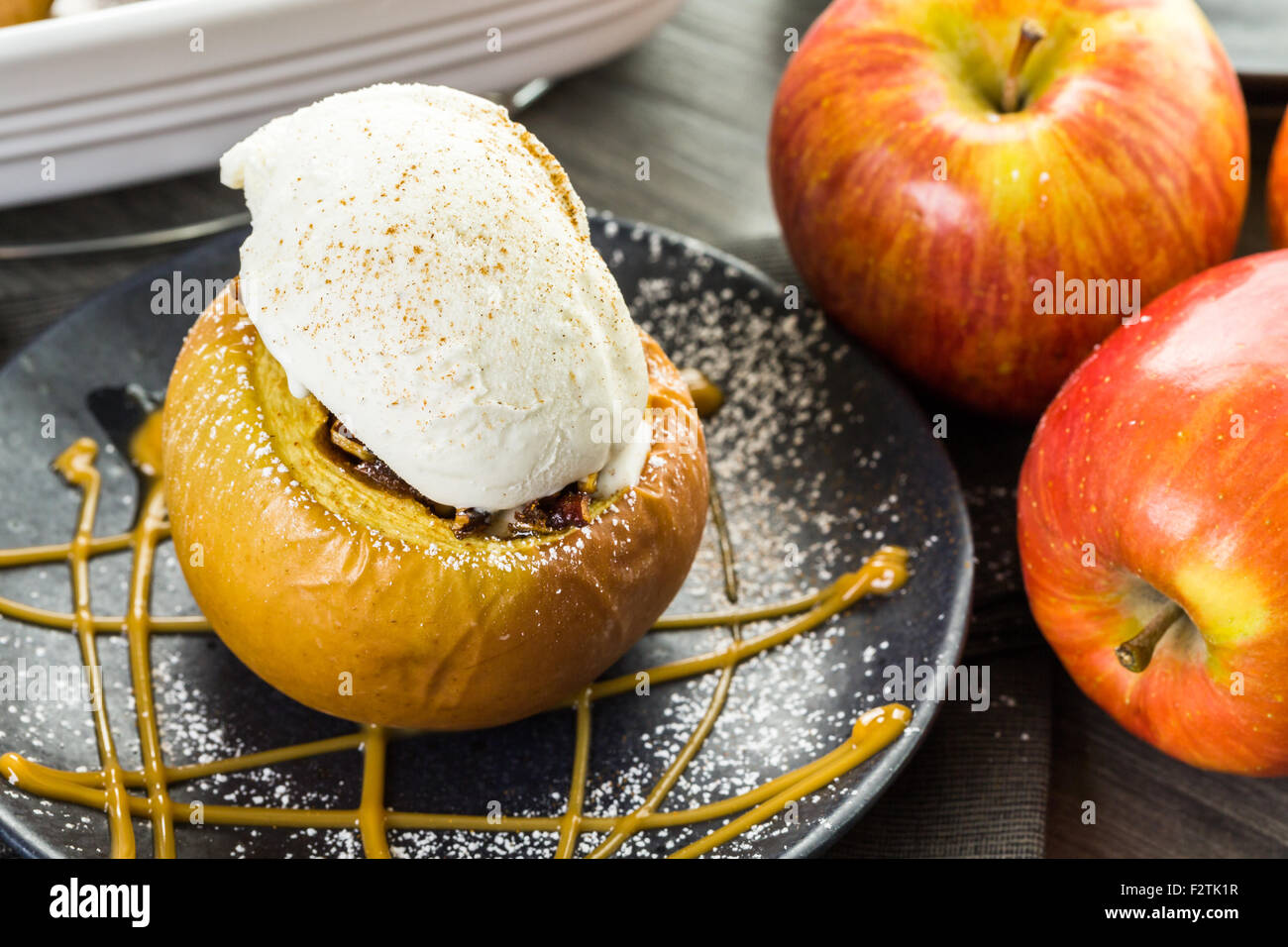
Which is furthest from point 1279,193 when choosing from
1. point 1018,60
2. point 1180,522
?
point 1180,522

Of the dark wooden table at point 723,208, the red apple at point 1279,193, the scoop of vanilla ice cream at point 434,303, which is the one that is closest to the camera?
the scoop of vanilla ice cream at point 434,303

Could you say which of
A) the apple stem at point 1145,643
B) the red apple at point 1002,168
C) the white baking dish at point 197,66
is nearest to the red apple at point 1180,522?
the apple stem at point 1145,643

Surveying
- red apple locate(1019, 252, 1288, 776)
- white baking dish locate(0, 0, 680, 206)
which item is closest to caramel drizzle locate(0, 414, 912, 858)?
red apple locate(1019, 252, 1288, 776)

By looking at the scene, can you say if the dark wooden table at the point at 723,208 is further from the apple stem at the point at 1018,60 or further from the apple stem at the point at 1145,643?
the apple stem at the point at 1018,60

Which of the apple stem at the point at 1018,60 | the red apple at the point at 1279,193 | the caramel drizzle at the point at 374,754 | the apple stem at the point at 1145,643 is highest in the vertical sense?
the apple stem at the point at 1018,60

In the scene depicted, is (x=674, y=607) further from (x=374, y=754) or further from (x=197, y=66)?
(x=197, y=66)
